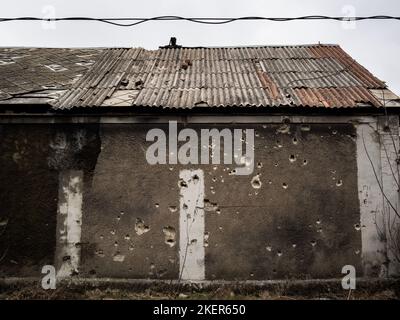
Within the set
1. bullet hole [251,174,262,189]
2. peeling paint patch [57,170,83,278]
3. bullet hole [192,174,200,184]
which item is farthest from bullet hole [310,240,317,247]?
peeling paint patch [57,170,83,278]

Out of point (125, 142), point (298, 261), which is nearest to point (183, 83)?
point (125, 142)

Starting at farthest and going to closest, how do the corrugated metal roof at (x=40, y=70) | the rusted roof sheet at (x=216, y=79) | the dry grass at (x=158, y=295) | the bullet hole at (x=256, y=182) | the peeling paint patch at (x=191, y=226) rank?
the corrugated metal roof at (x=40, y=70), the rusted roof sheet at (x=216, y=79), the bullet hole at (x=256, y=182), the peeling paint patch at (x=191, y=226), the dry grass at (x=158, y=295)

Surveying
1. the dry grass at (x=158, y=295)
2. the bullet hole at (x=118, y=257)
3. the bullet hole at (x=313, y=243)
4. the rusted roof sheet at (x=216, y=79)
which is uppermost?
the rusted roof sheet at (x=216, y=79)

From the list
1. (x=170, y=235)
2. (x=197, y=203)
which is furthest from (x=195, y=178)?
(x=170, y=235)

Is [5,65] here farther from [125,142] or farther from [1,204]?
[125,142]

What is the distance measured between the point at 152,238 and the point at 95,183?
4.16 ft

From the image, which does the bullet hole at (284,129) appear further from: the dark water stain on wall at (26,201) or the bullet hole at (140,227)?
the dark water stain on wall at (26,201)

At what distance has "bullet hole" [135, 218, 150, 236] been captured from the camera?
5.13 meters

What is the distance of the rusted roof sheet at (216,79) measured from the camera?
533 cm

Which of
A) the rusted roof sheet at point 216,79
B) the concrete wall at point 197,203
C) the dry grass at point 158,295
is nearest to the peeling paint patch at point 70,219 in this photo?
the concrete wall at point 197,203

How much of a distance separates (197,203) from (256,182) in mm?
992

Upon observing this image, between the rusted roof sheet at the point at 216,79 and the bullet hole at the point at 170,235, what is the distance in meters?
1.93

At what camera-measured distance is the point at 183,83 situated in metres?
6.15

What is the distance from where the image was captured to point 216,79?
6.30m
